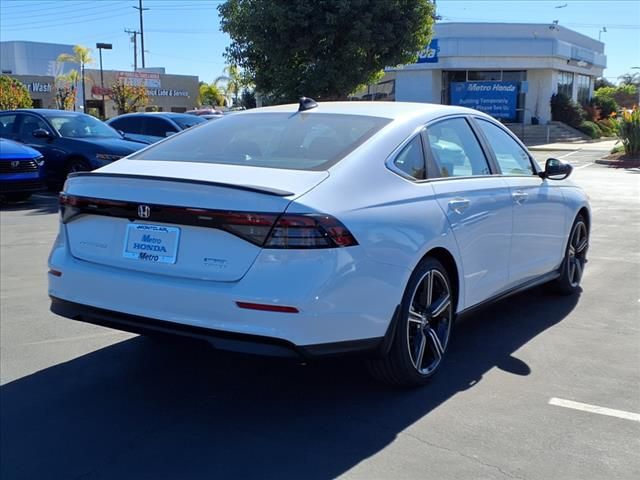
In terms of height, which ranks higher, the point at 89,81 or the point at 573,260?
the point at 89,81

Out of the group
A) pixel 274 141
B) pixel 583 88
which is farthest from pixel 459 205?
pixel 583 88

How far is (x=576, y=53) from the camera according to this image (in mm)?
43000

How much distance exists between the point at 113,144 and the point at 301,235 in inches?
427

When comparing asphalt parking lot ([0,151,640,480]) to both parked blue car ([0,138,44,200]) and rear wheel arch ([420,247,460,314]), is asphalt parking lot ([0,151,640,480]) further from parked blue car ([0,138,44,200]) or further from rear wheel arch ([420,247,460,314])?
parked blue car ([0,138,44,200])

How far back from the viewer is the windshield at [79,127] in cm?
1370

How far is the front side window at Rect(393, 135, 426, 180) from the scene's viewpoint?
13.5 ft

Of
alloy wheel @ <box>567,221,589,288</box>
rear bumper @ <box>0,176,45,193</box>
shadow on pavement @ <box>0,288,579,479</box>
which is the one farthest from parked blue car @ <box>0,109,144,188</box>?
alloy wheel @ <box>567,221,589,288</box>

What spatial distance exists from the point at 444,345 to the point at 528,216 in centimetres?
143

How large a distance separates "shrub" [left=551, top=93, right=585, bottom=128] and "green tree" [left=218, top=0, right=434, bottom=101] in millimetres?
24516

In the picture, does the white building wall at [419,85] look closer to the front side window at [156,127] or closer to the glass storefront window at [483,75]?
the glass storefront window at [483,75]

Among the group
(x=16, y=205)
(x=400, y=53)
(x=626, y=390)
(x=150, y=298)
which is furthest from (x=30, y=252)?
(x=400, y=53)

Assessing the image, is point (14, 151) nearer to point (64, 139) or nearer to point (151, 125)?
point (64, 139)

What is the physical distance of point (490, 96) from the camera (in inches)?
1564

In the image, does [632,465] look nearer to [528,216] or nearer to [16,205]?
[528,216]
